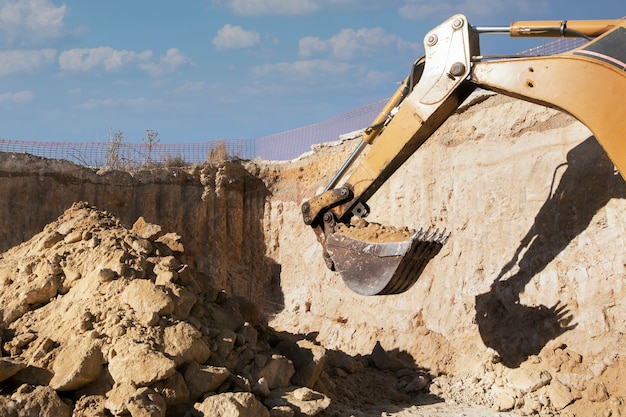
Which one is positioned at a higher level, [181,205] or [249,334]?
[181,205]

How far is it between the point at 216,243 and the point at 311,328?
3.57 metres

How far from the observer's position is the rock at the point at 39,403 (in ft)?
20.9

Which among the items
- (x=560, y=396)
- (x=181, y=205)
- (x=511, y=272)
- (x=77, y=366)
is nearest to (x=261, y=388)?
(x=77, y=366)

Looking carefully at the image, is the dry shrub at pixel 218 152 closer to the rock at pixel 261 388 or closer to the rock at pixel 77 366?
the rock at pixel 261 388

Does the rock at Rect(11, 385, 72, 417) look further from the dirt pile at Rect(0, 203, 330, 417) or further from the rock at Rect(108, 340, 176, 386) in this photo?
the rock at Rect(108, 340, 176, 386)

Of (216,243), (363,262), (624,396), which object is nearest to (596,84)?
(363,262)

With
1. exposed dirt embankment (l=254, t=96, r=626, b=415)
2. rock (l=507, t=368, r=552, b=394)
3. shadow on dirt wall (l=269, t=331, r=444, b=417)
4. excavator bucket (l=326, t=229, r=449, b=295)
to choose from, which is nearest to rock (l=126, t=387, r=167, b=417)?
shadow on dirt wall (l=269, t=331, r=444, b=417)

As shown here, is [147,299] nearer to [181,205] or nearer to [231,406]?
[231,406]

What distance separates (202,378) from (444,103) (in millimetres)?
3955

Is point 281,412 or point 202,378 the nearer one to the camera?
point 202,378

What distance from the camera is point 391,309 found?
1190 cm

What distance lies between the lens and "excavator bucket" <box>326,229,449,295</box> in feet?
27.3

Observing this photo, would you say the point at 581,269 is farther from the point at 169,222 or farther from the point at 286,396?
the point at 169,222

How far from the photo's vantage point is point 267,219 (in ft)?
53.1
